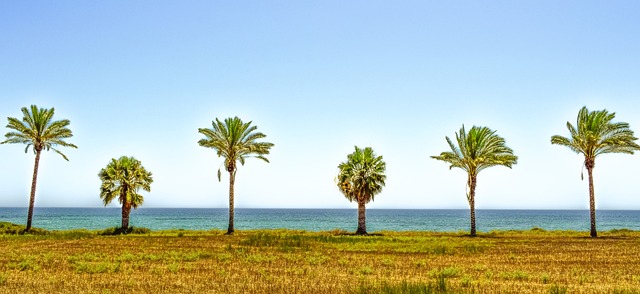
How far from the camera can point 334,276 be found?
21688mm

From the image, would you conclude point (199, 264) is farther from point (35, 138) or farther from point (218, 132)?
point (35, 138)

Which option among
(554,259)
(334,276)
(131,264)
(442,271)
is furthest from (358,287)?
(554,259)

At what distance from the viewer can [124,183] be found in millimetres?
59438

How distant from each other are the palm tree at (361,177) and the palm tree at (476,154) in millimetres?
6609

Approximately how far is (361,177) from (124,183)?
1040 inches

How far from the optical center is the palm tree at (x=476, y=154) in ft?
185

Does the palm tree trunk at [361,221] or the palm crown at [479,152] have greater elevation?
the palm crown at [479,152]

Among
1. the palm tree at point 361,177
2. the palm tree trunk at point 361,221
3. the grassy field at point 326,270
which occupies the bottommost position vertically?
the grassy field at point 326,270

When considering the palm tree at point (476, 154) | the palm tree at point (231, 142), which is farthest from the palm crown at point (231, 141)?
the palm tree at point (476, 154)

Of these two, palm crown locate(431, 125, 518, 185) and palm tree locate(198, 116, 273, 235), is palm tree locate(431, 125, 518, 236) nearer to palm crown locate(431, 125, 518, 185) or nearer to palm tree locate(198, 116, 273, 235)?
palm crown locate(431, 125, 518, 185)

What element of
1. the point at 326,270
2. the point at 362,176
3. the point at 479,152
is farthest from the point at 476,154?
the point at 326,270

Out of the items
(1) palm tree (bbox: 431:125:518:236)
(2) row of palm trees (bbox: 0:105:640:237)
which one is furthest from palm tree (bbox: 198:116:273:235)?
(1) palm tree (bbox: 431:125:518:236)

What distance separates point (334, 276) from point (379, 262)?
5898mm

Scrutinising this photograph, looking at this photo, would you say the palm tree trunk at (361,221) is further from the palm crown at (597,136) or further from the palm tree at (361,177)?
the palm crown at (597,136)
